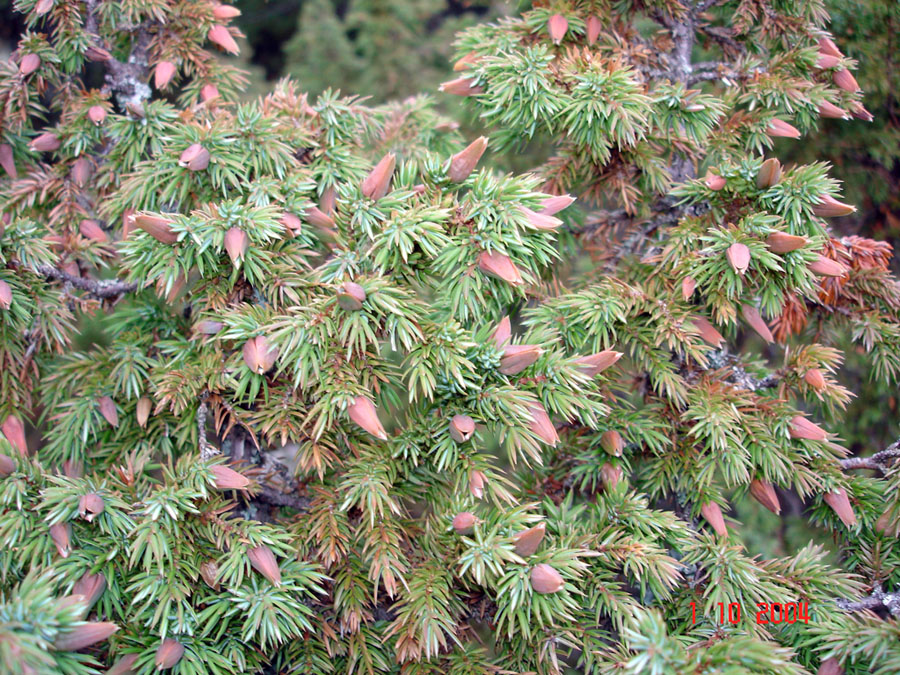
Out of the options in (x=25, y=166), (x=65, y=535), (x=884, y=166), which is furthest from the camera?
(x=884, y=166)

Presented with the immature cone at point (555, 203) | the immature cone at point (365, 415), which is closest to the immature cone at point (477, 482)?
the immature cone at point (365, 415)

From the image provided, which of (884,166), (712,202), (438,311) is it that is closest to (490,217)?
(438,311)

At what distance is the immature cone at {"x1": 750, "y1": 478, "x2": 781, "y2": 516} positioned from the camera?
760mm

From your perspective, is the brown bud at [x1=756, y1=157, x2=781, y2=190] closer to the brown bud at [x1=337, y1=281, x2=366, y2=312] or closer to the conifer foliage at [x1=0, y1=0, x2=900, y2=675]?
the conifer foliage at [x1=0, y1=0, x2=900, y2=675]

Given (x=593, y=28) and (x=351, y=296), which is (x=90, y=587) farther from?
(x=593, y=28)

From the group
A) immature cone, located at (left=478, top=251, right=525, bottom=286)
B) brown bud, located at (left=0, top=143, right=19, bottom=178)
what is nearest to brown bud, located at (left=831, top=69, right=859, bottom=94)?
immature cone, located at (left=478, top=251, right=525, bottom=286)

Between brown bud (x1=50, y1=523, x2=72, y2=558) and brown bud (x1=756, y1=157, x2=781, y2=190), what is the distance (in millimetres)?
885

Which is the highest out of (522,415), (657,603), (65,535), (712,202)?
(712,202)

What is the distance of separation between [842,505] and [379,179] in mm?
689

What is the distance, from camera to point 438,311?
73 centimetres

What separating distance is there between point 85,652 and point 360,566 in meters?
0.30

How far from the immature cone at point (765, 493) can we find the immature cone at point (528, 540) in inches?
12.4

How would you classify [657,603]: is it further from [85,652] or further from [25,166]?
[25,166]

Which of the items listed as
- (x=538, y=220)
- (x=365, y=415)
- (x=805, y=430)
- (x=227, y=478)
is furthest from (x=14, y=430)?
(x=805, y=430)
